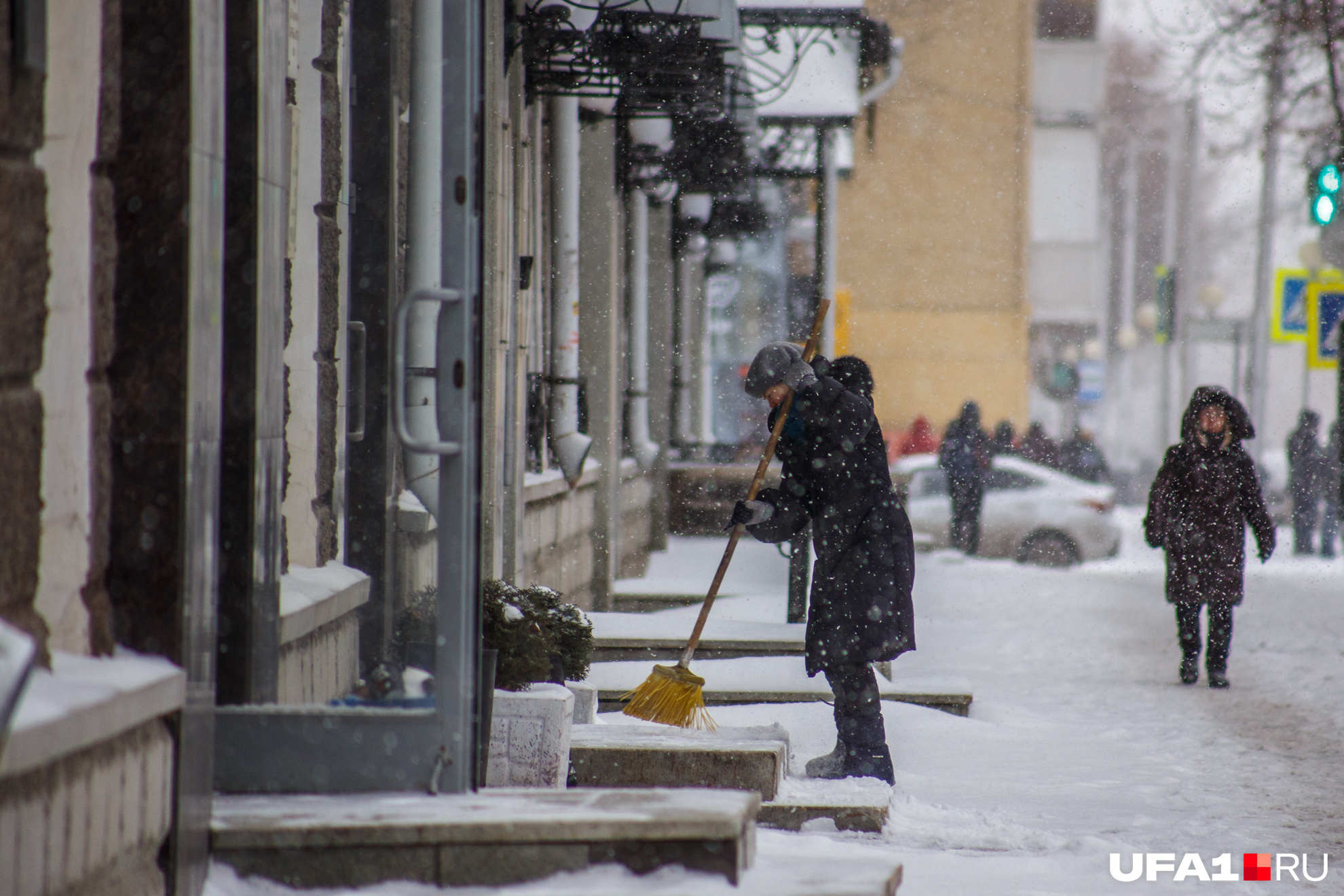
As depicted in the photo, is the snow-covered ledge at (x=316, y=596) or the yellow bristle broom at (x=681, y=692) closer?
the snow-covered ledge at (x=316, y=596)

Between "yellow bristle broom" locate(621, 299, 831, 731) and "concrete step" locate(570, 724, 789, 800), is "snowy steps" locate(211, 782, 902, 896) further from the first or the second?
"yellow bristle broom" locate(621, 299, 831, 731)

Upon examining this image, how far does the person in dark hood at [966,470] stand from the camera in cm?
1627

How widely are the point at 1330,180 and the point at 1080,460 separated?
478 inches

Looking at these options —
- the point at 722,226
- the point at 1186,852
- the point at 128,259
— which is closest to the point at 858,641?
the point at 1186,852

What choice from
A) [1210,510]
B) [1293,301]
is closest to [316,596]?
[1210,510]

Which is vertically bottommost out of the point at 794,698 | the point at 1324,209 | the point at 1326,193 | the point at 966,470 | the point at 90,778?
the point at 794,698

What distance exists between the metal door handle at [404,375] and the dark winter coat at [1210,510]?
6021 mm

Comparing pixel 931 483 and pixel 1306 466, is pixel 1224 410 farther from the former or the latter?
pixel 1306 466

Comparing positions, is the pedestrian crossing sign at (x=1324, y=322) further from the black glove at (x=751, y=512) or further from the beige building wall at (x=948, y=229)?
the beige building wall at (x=948, y=229)

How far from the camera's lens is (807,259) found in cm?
3822

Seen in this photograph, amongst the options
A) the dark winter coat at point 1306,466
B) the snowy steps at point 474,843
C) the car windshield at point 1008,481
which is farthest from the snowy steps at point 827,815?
the dark winter coat at point 1306,466

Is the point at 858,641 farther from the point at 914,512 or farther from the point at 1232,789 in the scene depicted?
the point at 914,512

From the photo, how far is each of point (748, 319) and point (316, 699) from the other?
31704 millimetres

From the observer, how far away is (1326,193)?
11.6 meters
